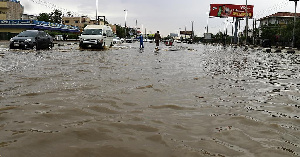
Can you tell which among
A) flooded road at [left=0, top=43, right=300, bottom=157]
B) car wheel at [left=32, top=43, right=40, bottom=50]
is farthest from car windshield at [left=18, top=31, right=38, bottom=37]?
flooded road at [left=0, top=43, right=300, bottom=157]

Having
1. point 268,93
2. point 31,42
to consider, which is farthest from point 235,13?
point 268,93

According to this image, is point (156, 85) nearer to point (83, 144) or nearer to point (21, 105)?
point (21, 105)

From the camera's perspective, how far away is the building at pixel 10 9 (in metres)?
56.3

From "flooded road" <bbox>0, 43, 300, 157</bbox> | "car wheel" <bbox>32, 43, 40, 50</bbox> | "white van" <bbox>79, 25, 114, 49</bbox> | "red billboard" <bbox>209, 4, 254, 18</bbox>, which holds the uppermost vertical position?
"red billboard" <bbox>209, 4, 254, 18</bbox>

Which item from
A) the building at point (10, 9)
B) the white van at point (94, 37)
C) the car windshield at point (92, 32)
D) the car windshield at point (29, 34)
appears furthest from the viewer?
the building at point (10, 9)

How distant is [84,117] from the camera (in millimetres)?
3342

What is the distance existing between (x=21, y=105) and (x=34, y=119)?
744 mm

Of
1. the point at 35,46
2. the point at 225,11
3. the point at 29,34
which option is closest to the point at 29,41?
the point at 35,46

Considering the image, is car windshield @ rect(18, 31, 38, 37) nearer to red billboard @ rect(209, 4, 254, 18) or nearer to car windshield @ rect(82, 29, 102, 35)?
car windshield @ rect(82, 29, 102, 35)

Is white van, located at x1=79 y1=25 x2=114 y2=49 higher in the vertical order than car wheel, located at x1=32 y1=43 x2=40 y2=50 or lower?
higher

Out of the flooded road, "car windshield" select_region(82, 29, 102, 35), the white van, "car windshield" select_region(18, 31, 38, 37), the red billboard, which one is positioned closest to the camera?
the flooded road

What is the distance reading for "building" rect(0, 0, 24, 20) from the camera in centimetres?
5634

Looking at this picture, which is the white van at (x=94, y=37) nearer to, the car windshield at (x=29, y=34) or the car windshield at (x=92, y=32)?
the car windshield at (x=92, y=32)

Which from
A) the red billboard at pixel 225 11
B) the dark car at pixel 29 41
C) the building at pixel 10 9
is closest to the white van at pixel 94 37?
the dark car at pixel 29 41
